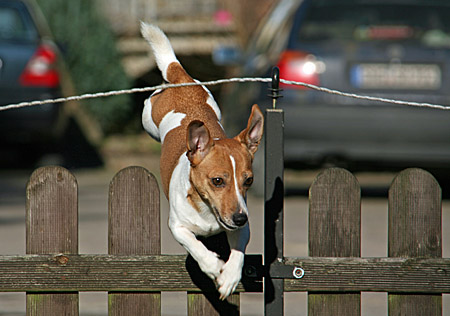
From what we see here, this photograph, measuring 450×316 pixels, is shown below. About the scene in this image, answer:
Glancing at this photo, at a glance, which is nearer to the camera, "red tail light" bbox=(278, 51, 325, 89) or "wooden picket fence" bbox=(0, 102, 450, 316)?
"wooden picket fence" bbox=(0, 102, 450, 316)

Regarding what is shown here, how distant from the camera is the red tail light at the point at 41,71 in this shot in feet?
33.1

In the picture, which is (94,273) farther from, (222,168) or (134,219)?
(222,168)

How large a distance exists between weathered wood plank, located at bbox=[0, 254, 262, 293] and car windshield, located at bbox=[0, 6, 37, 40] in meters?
7.71

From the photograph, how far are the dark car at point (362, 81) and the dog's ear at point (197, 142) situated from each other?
3.87 metres

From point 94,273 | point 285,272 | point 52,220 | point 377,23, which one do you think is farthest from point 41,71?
point 285,272

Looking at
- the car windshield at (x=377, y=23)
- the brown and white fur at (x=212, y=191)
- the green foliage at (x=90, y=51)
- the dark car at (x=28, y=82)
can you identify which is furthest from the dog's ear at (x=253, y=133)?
the green foliage at (x=90, y=51)

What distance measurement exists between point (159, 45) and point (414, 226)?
6.64ft

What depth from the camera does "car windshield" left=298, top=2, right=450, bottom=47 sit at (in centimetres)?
751

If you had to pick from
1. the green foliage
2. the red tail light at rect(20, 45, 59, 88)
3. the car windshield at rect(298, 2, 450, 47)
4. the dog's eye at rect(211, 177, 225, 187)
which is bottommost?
the dog's eye at rect(211, 177, 225, 187)

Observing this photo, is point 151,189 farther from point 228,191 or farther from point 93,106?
point 93,106

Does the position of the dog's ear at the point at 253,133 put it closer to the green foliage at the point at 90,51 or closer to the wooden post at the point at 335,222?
the wooden post at the point at 335,222

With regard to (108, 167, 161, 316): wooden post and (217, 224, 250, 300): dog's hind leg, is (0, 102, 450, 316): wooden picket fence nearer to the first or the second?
(108, 167, 161, 316): wooden post

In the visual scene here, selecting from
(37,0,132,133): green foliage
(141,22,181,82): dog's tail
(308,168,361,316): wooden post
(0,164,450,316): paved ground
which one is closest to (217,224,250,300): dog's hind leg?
(308,168,361,316): wooden post

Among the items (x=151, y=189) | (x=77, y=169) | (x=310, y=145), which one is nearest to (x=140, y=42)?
(x=77, y=169)
